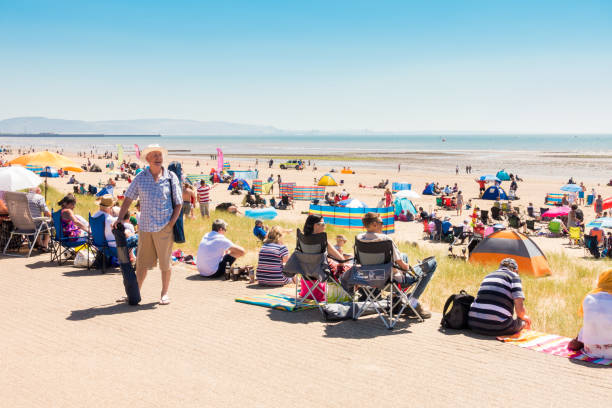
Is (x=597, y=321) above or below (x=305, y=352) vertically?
above

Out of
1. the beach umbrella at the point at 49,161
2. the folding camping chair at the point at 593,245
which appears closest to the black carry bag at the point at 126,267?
the beach umbrella at the point at 49,161

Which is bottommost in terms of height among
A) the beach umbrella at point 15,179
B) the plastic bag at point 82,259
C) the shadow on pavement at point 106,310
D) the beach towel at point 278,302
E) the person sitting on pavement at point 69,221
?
the beach towel at point 278,302

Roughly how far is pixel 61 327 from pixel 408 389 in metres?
3.60

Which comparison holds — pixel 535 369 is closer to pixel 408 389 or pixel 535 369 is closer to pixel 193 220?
→ pixel 408 389

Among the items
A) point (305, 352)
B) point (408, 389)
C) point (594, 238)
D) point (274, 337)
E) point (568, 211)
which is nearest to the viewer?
point (408, 389)

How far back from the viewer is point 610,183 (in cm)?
3622

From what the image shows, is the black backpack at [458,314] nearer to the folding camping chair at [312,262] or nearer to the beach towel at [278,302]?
the folding camping chair at [312,262]

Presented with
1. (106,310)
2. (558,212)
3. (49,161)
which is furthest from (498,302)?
(558,212)

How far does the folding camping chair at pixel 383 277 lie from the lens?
212 inches

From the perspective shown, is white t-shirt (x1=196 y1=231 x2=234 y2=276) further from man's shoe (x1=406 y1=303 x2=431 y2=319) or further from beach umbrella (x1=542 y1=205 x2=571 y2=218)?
beach umbrella (x1=542 y1=205 x2=571 y2=218)

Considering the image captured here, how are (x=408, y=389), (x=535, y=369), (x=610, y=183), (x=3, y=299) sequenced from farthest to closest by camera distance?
1. (x=610, y=183)
2. (x=3, y=299)
3. (x=535, y=369)
4. (x=408, y=389)

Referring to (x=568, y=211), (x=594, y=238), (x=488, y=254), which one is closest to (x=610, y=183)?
(x=568, y=211)

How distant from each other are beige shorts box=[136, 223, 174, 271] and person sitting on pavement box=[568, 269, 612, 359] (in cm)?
444

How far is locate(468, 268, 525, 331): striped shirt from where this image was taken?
5.14 meters
